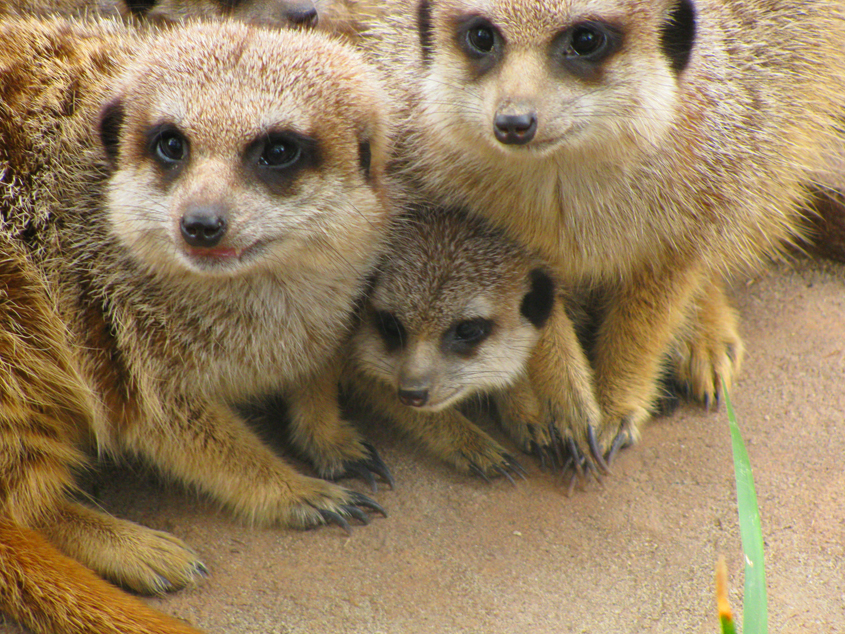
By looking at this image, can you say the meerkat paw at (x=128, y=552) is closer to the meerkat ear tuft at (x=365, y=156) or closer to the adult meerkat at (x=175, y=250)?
the adult meerkat at (x=175, y=250)

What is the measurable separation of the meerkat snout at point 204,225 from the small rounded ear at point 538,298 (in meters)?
1.12

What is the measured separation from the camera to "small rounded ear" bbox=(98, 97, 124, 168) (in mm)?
2447

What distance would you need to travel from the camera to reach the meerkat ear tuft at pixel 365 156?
2508 mm

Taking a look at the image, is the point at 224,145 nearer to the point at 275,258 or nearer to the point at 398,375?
the point at 275,258

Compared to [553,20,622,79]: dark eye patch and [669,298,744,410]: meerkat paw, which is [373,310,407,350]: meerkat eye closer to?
[553,20,622,79]: dark eye patch

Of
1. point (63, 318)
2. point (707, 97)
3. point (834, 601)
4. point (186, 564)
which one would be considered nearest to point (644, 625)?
point (834, 601)

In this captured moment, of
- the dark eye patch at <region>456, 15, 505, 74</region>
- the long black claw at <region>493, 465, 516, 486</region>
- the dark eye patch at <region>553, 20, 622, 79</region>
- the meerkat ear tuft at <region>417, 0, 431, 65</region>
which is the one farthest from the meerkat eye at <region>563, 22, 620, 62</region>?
the long black claw at <region>493, 465, 516, 486</region>

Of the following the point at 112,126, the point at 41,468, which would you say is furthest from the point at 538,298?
the point at 41,468

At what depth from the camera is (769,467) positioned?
291 centimetres

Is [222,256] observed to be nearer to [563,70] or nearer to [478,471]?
[563,70]

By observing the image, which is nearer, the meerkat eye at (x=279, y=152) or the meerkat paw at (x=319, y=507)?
the meerkat eye at (x=279, y=152)

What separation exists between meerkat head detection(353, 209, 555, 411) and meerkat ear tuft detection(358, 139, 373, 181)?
0.28 m

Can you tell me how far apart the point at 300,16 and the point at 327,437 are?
1.39m

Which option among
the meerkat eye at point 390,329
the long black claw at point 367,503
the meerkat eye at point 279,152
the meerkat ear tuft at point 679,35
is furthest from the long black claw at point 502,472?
the meerkat ear tuft at point 679,35
